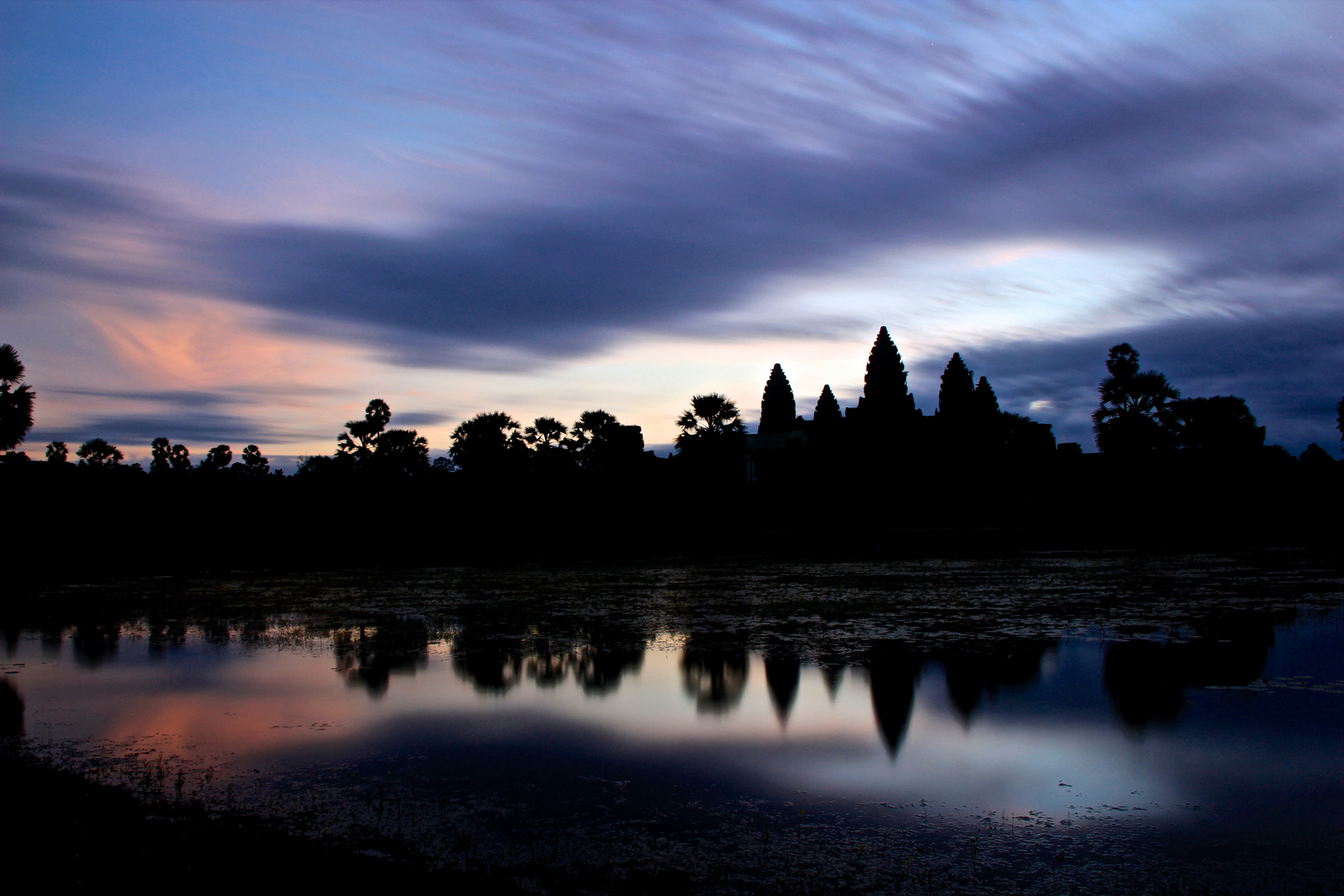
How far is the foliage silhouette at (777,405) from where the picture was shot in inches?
5074

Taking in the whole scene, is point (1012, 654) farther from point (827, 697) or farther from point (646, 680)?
point (646, 680)

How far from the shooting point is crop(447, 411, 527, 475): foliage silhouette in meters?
70.9

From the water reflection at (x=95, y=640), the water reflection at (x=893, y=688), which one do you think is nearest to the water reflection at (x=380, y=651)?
the water reflection at (x=95, y=640)

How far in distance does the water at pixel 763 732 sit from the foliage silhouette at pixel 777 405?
353 ft

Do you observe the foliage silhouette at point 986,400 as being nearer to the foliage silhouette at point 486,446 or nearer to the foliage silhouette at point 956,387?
the foliage silhouette at point 956,387

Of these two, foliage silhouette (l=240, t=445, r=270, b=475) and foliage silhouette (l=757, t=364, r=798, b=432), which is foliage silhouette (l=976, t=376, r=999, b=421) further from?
foliage silhouette (l=240, t=445, r=270, b=475)

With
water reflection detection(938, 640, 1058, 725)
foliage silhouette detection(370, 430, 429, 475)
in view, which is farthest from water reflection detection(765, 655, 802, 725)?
foliage silhouette detection(370, 430, 429, 475)

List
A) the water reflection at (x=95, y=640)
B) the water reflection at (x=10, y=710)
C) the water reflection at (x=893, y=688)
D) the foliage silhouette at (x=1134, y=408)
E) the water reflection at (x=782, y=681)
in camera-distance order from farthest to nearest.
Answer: the foliage silhouette at (x=1134, y=408) < the water reflection at (x=95, y=640) < the water reflection at (x=782, y=681) < the water reflection at (x=10, y=710) < the water reflection at (x=893, y=688)

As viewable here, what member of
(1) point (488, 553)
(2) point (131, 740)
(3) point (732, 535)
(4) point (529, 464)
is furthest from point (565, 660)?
(4) point (529, 464)

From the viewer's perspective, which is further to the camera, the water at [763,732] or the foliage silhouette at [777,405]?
the foliage silhouette at [777,405]

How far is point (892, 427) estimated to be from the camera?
78.4 metres

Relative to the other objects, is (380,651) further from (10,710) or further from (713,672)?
(713,672)

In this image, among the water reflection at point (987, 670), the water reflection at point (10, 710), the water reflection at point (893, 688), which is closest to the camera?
the water reflection at point (893, 688)

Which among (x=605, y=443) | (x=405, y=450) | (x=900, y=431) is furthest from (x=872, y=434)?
(x=405, y=450)
